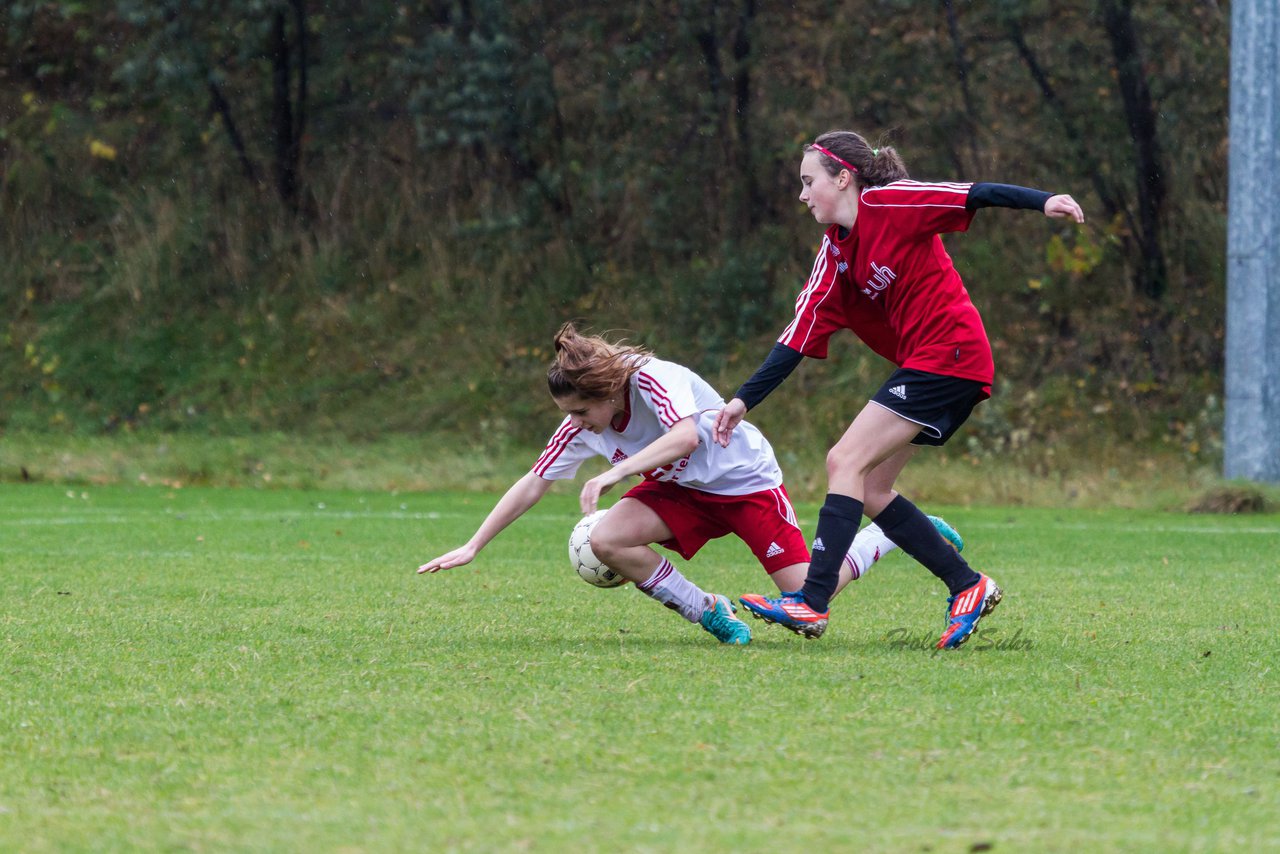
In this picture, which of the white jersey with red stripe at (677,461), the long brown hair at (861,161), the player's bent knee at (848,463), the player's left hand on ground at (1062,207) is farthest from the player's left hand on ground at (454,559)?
the player's left hand on ground at (1062,207)

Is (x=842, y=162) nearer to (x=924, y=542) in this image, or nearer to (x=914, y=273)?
(x=914, y=273)

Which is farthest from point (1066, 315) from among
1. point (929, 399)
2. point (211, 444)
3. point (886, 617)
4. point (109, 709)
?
point (109, 709)

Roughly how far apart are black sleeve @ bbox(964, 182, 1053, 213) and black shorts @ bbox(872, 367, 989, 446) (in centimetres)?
54

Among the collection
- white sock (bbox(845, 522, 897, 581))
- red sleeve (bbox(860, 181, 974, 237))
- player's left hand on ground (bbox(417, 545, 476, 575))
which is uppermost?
red sleeve (bbox(860, 181, 974, 237))

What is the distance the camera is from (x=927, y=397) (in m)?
5.25

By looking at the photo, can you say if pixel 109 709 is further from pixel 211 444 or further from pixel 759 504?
pixel 211 444

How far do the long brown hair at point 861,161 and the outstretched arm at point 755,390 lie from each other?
23.0 inches

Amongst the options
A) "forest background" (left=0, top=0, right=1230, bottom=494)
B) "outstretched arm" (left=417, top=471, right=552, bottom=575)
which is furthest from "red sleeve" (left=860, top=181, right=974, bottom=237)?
"forest background" (left=0, top=0, right=1230, bottom=494)

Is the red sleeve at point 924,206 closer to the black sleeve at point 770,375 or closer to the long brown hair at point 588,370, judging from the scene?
the black sleeve at point 770,375

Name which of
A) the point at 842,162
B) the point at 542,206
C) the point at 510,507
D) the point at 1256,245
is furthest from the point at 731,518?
the point at 542,206

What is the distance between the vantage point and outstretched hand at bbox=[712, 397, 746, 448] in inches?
207

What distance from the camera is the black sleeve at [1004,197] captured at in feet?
16.1

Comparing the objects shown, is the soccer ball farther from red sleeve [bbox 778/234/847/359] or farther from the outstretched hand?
red sleeve [bbox 778/234/847/359]

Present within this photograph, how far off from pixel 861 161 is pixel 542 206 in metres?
15.0
